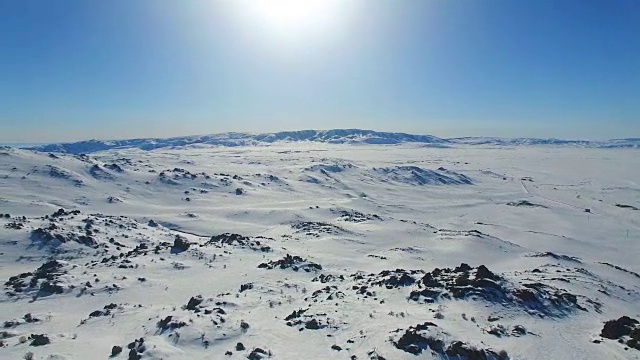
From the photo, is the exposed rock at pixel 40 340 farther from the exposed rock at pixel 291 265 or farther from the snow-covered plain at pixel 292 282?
the exposed rock at pixel 291 265

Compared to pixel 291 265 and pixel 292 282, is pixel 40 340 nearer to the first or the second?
pixel 292 282

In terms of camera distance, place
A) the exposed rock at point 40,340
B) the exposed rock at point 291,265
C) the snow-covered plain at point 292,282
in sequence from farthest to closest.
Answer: the exposed rock at point 291,265 < the snow-covered plain at point 292,282 < the exposed rock at point 40,340

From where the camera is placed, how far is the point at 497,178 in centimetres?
19650

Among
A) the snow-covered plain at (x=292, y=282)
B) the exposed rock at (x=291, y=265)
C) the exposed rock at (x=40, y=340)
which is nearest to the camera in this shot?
the exposed rock at (x=40, y=340)

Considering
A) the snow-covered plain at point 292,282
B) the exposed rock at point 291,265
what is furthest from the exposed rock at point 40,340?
the exposed rock at point 291,265

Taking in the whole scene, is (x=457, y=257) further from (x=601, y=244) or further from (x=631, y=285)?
(x=601, y=244)

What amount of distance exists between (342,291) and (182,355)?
43.6ft

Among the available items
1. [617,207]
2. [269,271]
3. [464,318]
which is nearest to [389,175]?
[617,207]

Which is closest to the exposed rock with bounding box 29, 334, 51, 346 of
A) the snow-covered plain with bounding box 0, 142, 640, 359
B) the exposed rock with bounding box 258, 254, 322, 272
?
the snow-covered plain with bounding box 0, 142, 640, 359

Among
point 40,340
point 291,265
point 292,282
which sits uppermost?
point 40,340

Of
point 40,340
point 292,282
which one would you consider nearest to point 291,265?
point 292,282

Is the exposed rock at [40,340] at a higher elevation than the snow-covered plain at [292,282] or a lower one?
higher

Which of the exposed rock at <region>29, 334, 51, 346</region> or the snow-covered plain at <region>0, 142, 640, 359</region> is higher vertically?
the exposed rock at <region>29, 334, 51, 346</region>

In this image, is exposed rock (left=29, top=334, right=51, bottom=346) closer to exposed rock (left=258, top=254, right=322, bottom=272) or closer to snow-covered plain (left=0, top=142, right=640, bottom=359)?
snow-covered plain (left=0, top=142, right=640, bottom=359)
